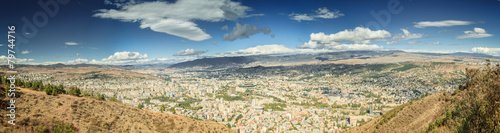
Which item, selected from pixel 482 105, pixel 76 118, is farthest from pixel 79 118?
pixel 482 105

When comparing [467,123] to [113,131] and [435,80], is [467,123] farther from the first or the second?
[435,80]

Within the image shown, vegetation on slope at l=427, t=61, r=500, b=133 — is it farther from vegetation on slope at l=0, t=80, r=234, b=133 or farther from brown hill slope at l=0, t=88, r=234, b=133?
brown hill slope at l=0, t=88, r=234, b=133

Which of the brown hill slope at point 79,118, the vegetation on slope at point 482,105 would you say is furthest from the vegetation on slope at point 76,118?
the vegetation on slope at point 482,105

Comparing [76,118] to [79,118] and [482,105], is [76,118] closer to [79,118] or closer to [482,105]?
[79,118]

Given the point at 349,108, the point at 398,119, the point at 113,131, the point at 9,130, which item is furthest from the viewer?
the point at 349,108

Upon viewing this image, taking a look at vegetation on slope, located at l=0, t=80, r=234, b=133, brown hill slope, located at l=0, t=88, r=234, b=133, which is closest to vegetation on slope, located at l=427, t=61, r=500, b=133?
vegetation on slope, located at l=0, t=80, r=234, b=133

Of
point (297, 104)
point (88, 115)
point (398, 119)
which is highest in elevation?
point (88, 115)

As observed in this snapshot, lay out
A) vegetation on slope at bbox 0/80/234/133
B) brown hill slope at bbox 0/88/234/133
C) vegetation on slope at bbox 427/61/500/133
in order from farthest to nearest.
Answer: brown hill slope at bbox 0/88/234/133
vegetation on slope at bbox 0/80/234/133
vegetation on slope at bbox 427/61/500/133

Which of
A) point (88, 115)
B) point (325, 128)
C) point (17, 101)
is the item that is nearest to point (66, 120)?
point (88, 115)
